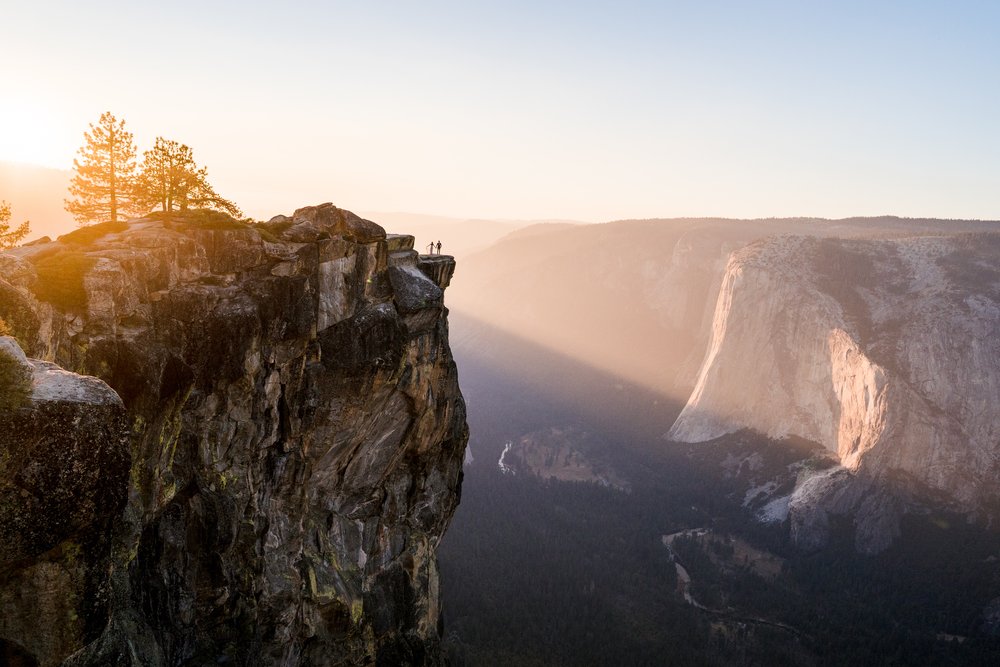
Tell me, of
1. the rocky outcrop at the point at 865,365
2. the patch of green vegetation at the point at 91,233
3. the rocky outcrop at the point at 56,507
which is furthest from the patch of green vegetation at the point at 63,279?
the rocky outcrop at the point at 865,365

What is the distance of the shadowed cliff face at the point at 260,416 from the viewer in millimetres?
21406

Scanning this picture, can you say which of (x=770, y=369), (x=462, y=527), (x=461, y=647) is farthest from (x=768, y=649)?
(x=770, y=369)

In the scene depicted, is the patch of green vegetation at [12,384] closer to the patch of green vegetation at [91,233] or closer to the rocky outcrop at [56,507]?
the rocky outcrop at [56,507]

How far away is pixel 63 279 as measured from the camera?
20.5 metres

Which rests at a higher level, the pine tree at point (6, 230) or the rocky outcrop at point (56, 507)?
the pine tree at point (6, 230)

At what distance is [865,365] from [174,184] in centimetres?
11447

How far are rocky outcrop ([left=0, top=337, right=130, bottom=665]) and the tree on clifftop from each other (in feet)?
58.1

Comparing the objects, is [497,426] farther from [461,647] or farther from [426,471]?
[426,471]

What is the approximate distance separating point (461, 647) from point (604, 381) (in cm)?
13209

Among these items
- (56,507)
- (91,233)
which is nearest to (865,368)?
(91,233)

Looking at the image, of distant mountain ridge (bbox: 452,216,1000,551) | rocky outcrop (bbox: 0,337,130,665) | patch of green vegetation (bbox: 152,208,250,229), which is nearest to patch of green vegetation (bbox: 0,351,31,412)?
rocky outcrop (bbox: 0,337,130,665)

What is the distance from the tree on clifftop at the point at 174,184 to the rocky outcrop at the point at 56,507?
1770 cm

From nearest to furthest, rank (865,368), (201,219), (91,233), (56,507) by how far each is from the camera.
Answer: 1. (56,507)
2. (91,233)
3. (201,219)
4. (865,368)

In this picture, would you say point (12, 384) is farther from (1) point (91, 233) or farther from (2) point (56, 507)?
(1) point (91, 233)
